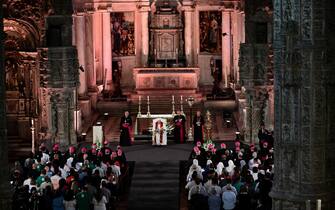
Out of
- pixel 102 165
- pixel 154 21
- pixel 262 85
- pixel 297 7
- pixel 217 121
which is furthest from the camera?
pixel 154 21

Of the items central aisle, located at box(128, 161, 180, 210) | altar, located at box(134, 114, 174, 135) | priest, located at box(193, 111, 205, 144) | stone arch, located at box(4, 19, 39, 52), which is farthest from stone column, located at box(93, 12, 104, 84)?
central aisle, located at box(128, 161, 180, 210)

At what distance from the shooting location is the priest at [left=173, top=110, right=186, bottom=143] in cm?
3328

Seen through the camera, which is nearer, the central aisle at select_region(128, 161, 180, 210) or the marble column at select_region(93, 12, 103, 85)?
the central aisle at select_region(128, 161, 180, 210)

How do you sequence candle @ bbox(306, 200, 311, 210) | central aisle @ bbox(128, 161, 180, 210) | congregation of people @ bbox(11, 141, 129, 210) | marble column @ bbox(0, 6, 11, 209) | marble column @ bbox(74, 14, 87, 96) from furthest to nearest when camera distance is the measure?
marble column @ bbox(74, 14, 87, 96)
central aisle @ bbox(128, 161, 180, 210)
congregation of people @ bbox(11, 141, 129, 210)
marble column @ bbox(0, 6, 11, 209)
candle @ bbox(306, 200, 311, 210)

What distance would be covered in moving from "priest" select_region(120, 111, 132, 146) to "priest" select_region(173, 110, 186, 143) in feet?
4.94

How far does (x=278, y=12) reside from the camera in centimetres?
1891

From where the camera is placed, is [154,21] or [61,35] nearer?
[61,35]

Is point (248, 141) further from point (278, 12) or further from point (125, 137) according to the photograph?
point (278, 12)

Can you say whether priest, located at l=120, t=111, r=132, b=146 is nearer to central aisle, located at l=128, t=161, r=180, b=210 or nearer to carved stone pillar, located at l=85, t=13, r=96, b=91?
central aisle, located at l=128, t=161, r=180, b=210

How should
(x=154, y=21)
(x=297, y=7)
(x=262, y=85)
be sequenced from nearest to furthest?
(x=297, y=7) → (x=262, y=85) → (x=154, y=21)

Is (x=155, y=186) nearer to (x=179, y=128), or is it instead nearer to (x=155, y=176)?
(x=155, y=176)

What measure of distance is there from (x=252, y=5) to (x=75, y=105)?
6595 millimetres

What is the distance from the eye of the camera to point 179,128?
33.4 m

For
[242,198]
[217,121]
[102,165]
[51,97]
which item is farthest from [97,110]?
[242,198]
